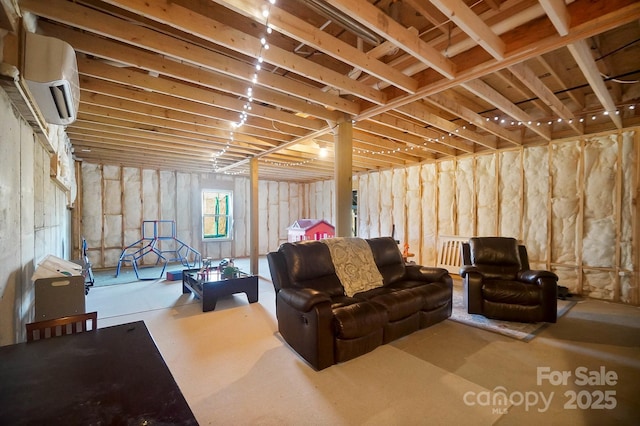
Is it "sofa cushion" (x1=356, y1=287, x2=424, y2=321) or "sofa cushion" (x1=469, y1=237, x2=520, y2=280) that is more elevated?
"sofa cushion" (x1=469, y1=237, x2=520, y2=280)

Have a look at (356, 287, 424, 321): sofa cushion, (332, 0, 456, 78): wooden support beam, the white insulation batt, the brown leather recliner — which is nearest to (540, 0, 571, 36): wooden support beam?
(332, 0, 456, 78): wooden support beam

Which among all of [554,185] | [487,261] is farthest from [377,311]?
[554,185]

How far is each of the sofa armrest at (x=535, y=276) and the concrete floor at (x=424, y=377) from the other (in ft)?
1.85

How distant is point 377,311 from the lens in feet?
8.57

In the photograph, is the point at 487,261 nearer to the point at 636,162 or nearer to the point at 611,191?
the point at 611,191

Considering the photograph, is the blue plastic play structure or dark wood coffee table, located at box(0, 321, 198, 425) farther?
the blue plastic play structure

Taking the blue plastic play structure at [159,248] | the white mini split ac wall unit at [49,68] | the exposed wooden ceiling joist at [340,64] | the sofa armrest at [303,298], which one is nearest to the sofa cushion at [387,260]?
the sofa armrest at [303,298]

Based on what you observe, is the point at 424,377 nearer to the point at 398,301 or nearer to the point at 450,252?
the point at 398,301

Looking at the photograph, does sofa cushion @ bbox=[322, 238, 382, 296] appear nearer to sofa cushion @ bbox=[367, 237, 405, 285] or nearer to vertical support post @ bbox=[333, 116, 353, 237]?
sofa cushion @ bbox=[367, 237, 405, 285]

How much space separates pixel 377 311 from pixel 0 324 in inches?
113

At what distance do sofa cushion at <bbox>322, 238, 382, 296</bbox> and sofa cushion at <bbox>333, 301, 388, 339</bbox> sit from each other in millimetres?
520

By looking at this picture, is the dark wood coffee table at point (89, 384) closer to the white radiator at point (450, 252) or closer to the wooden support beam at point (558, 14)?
the wooden support beam at point (558, 14)

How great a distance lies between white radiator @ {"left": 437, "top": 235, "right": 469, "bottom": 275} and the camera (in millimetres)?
5969

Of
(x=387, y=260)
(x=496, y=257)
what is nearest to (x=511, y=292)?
(x=496, y=257)
